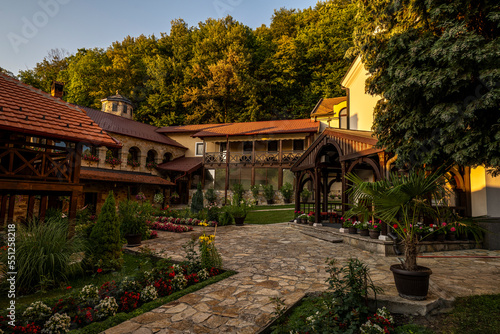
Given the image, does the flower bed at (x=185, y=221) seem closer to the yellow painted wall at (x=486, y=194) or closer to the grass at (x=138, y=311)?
the grass at (x=138, y=311)

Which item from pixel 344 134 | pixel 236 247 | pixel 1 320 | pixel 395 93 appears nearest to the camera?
pixel 1 320

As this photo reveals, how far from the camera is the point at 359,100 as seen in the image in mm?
12898

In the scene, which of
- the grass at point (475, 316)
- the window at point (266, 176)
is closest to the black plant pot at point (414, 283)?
the grass at point (475, 316)

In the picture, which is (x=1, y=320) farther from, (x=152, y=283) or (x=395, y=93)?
(x=395, y=93)

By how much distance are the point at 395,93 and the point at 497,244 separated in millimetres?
5846

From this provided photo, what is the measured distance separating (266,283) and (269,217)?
11.0 metres

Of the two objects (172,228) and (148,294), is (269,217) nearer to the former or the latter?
(172,228)

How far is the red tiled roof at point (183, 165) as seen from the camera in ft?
77.5

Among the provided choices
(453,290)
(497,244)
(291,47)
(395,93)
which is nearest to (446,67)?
(395,93)

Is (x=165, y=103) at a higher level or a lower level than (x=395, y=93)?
higher

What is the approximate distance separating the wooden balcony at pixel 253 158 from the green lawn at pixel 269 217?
23.8 ft

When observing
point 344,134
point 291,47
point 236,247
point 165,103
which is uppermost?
point 291,47

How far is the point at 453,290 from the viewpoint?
4176mm

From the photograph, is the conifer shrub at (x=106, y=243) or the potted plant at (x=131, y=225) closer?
the conifer shrub at (x=106, y=243)
